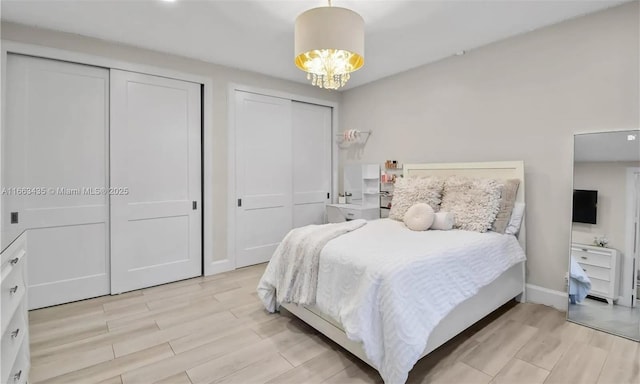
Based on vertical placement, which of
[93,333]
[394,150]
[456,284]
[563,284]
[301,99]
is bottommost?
[93,333]

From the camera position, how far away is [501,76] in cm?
300

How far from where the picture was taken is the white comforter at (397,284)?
163cm

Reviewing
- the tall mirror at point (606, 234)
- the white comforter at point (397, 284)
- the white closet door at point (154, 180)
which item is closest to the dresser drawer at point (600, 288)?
the tall mirror at point (606, 234)

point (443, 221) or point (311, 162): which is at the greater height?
point (311, 162)

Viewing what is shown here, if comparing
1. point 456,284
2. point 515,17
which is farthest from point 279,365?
point 515,17

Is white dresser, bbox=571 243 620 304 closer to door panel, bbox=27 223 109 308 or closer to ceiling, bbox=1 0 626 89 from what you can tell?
ceiling, bbox=1 0 626 89

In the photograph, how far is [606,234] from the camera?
7.94 ft

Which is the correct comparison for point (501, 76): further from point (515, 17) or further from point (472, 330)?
point (472, 330)

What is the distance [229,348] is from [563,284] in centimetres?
285

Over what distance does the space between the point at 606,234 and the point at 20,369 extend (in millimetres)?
3861

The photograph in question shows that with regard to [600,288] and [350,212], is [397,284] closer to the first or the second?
[600,288]

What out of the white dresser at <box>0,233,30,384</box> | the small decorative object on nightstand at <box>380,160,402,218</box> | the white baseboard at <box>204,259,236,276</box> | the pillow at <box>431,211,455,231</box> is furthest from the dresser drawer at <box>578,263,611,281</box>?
the white dresser at <box>0,233,30,384</box>

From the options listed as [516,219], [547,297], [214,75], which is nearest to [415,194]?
[516,219]

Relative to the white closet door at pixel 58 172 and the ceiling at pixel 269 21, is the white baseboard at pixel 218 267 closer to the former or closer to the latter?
the white closet door at pixel 58 172
